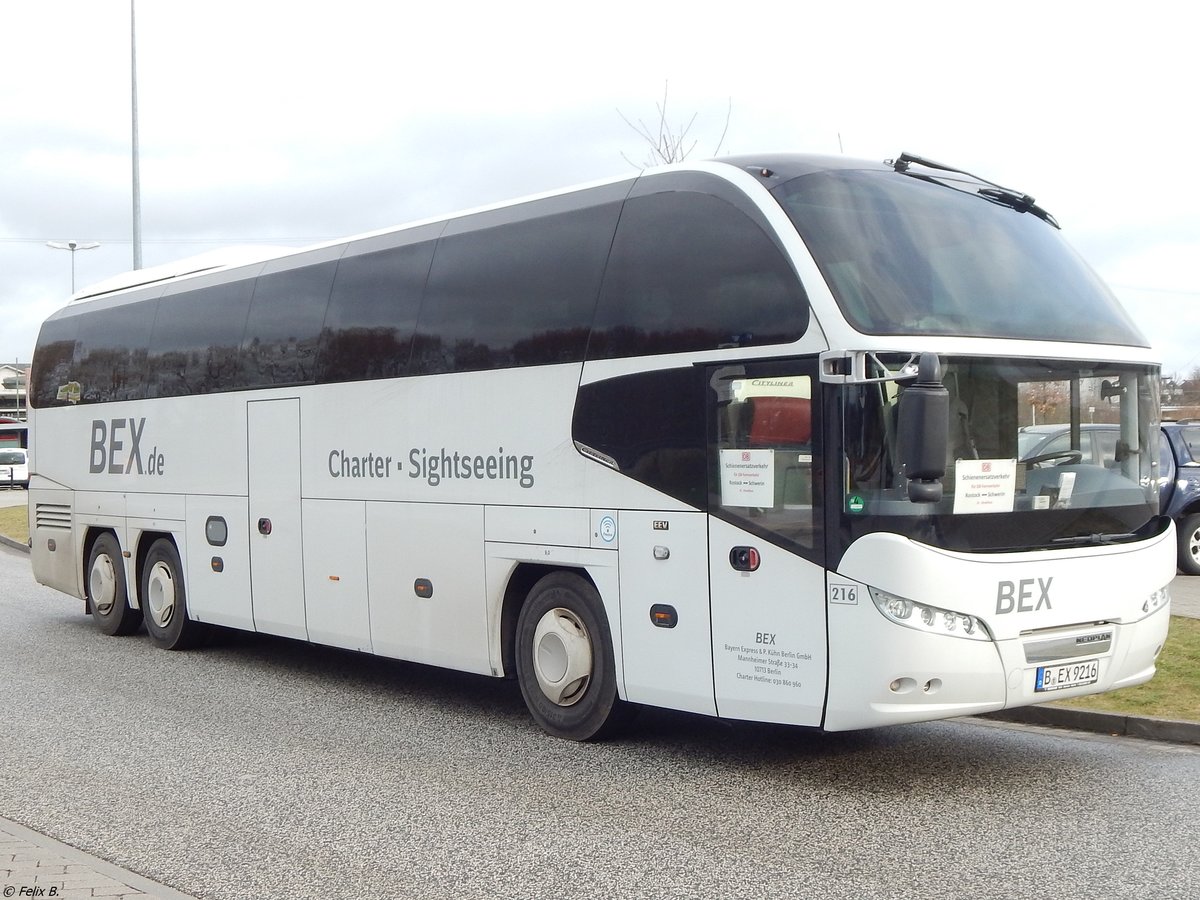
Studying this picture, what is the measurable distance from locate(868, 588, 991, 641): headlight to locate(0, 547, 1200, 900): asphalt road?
0.89m

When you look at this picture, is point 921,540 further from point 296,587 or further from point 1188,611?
point 1188,611

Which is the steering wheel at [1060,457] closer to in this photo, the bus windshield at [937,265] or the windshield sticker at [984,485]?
the windshield sticker at [984,485]

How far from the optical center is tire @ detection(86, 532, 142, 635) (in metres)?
14.1

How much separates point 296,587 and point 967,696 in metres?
Result: 6.19

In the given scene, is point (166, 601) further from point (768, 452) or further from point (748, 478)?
point (768, 452)

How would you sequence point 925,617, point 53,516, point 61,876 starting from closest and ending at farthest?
point 61,876, point 925,617, point 53,516

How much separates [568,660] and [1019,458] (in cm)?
305

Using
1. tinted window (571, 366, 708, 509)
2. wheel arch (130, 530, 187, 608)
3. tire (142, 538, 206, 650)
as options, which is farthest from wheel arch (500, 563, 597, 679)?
wheel arch (130, 530, 187, 608)

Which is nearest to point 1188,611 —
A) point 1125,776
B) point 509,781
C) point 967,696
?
point 1125,776

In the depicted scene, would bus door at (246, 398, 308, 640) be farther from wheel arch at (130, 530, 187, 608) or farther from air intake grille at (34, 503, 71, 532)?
air intake grille at (34, 503, 71, 532)

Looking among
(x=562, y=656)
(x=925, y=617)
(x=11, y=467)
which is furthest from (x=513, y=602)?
(x=11, y=467)

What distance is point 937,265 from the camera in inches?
281

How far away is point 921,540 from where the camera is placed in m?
6.62

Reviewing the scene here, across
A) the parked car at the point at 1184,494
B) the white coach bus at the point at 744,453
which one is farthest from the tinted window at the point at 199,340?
the parked car at the point at 1184,494
